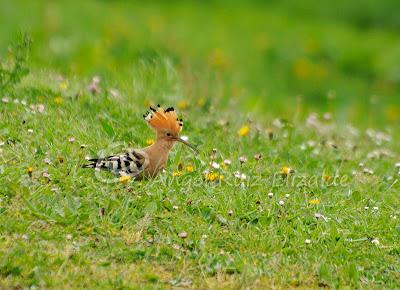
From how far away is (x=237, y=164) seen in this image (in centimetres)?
739

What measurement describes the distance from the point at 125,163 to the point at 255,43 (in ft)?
33.8

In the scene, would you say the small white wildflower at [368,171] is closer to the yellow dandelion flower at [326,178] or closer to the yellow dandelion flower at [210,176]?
the yellow dandelion flower at [326,178]

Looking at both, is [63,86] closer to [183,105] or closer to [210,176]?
[183,105]

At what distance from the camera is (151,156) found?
6562mm

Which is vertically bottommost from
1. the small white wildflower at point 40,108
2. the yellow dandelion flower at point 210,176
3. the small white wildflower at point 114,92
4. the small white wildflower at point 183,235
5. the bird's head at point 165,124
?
the small white wildflower at point 114,92

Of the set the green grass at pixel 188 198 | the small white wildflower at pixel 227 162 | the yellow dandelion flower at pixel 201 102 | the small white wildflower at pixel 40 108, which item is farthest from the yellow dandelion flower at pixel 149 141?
the yellow dandelion flower at pixel 201 102

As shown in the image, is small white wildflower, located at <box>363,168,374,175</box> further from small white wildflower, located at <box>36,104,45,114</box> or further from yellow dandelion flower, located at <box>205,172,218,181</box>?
small white wildflower, located at <box>36,104,45,114</box>

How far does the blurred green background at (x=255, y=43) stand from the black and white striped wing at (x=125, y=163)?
4.73 metres

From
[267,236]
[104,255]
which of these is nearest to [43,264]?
[104,255]

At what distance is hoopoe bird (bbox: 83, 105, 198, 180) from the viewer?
21.3 feet

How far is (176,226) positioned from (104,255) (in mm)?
588

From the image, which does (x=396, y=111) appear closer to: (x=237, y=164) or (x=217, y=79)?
(x=217, y=79)

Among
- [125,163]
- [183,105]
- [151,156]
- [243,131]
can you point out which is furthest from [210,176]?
[183,105]

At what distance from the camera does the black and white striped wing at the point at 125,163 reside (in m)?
6.47
